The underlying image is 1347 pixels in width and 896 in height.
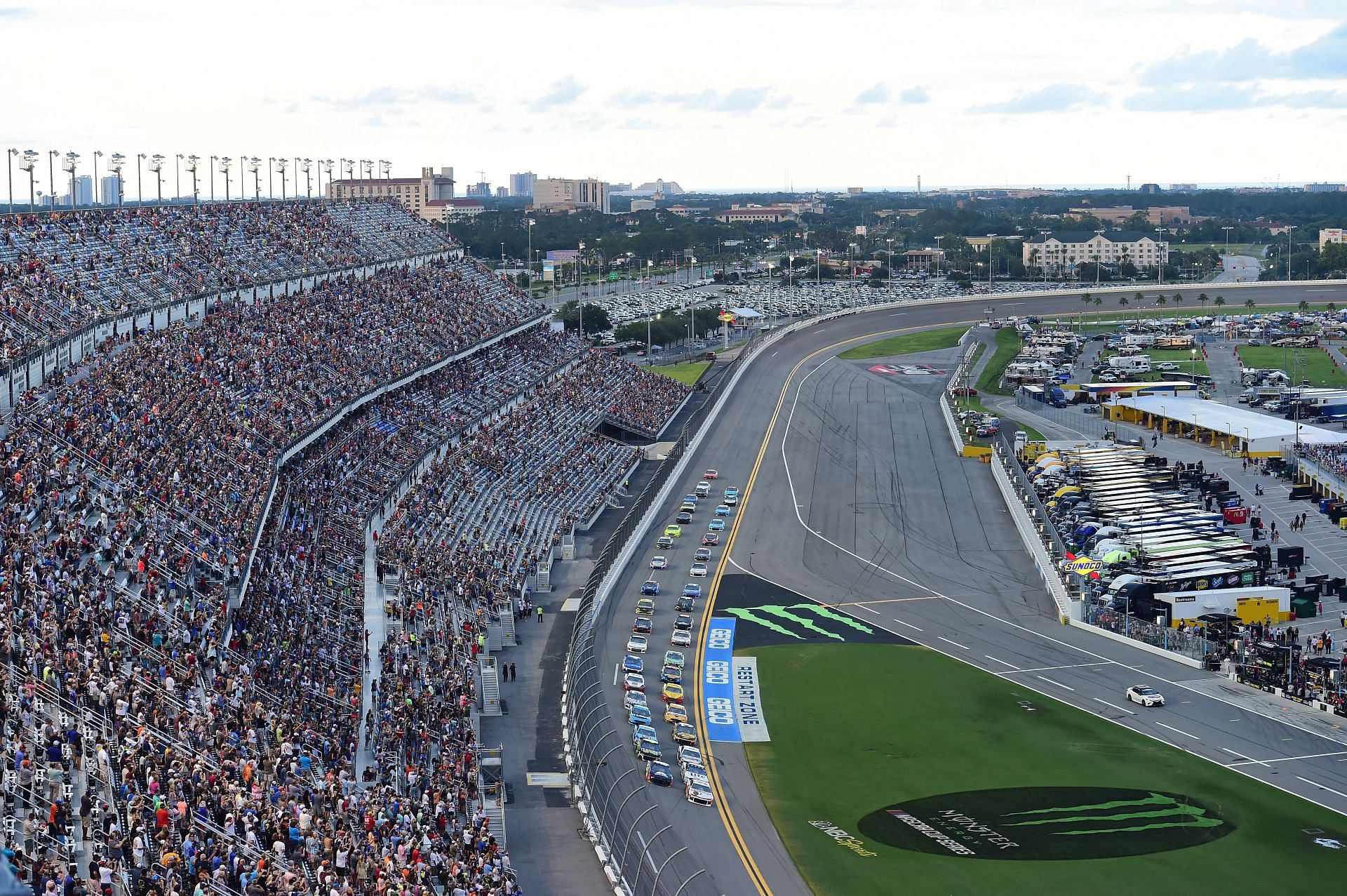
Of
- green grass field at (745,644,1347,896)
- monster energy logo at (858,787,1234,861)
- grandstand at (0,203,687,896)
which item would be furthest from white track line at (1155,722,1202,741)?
grandstand at (0,203,687,896)

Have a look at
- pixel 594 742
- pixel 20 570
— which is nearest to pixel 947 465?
pixel 594 742

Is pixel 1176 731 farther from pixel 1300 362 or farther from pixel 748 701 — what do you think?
pixel 1300 362

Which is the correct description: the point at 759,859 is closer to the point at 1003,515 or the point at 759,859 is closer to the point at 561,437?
the point at 1003,515

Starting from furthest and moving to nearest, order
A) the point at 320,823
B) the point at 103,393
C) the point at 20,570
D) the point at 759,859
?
the point at 103,393 < the point at 759,859 < the point at 20,570 < the point at 320,823

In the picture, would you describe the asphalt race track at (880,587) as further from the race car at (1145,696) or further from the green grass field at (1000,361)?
the green grass field at (1000,361)

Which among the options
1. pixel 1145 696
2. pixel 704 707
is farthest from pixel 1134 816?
pixel 704 707
